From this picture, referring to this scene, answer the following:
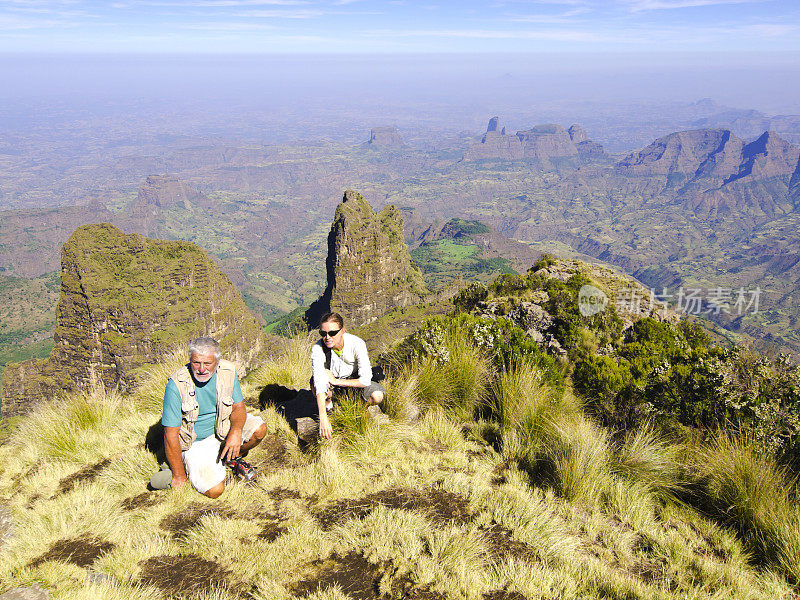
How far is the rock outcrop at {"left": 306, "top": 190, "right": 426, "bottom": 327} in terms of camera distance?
118688 mm

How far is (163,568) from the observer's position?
4094mm

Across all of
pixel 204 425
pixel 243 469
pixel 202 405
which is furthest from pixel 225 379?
pixel 243 469

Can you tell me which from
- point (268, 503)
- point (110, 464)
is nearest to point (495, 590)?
point (268, 503)

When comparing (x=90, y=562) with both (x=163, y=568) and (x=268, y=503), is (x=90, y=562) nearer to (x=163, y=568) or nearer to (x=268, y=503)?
(x=163, y=568)

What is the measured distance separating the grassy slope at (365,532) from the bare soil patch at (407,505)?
0.8 inches

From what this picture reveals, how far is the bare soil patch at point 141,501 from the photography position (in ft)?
17.7

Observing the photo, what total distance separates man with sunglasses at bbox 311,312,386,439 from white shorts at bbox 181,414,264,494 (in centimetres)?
161

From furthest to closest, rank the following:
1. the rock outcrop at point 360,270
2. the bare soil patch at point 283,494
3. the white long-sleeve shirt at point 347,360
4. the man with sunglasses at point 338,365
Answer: the rock outcrop at point 360,270, the white long-sleeve shirt at point 347,360, the man with sunglasses at point 338,365, the bare soil patch at point 283,494

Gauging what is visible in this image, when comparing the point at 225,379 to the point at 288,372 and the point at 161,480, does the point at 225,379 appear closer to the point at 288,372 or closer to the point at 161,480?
the point at 161,480

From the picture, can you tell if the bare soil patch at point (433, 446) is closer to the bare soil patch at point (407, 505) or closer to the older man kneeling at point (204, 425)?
the bare soil patch at point (407, 505)

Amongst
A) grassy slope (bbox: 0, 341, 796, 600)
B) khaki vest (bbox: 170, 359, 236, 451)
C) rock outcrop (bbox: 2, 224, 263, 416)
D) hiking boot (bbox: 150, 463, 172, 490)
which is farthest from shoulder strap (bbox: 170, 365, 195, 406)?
rock outcrop (bbox: 2, 224, 263, 416)

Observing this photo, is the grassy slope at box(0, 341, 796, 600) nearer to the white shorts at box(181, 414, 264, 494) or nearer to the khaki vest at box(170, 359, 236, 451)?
the white shorts at box(181, 414, 264, 494)

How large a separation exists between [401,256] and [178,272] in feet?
224

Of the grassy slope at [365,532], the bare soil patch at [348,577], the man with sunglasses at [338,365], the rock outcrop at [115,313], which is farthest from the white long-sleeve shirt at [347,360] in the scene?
the rock outcrop at [115,313]
